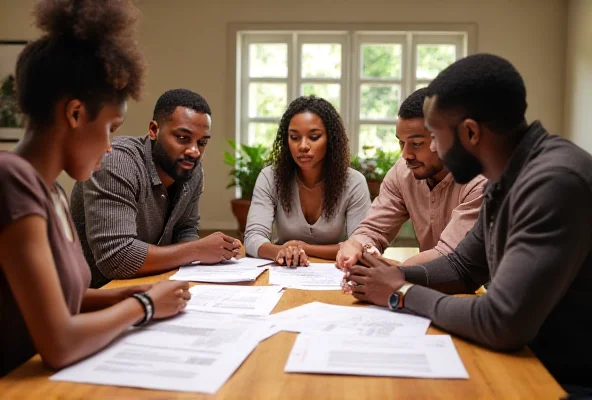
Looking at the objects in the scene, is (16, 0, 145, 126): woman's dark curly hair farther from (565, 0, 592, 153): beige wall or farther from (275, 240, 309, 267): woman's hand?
(565, 0, 592, 153): beige wall

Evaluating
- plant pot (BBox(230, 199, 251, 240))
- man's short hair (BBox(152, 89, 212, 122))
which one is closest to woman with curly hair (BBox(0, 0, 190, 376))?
man's short hair (BBox(152, 89, 212, 122))

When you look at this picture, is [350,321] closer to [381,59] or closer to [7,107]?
[381,59]

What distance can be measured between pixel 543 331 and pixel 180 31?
579 centimetres

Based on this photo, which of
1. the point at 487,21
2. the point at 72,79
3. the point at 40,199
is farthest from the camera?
the point at 487,21

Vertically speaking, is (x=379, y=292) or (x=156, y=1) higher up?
(x=156, y=1)

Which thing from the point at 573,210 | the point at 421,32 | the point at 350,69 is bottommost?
the point at 573,210

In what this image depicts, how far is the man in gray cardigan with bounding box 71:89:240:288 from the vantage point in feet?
6.12

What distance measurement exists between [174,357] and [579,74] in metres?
5.64

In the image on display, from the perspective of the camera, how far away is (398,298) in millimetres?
1373

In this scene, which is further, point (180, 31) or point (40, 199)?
point (180, 31)

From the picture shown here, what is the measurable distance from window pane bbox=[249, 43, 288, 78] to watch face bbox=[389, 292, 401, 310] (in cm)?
524

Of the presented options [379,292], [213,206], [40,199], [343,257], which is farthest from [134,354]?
[213,206]

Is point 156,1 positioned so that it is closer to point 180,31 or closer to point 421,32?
point 180,31

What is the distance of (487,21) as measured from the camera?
6.06 meters
